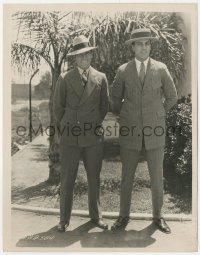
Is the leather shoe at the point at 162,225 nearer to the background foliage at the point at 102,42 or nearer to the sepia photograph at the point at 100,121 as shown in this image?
the sepia photograph at the point at 100,121

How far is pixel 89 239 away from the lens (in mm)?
4895

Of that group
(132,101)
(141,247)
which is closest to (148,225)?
(141,247)

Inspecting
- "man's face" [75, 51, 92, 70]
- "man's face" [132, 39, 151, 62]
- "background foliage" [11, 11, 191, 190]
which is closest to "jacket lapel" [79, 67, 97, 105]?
"man's face" [75, 51, 92, 70]

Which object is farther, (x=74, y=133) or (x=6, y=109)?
(x=6, y=109)

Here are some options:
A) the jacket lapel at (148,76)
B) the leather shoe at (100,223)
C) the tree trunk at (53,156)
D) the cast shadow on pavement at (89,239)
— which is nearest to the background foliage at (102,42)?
the tree trunk at (53,156)

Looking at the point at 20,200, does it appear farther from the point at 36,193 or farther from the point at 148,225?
the point at 148,225

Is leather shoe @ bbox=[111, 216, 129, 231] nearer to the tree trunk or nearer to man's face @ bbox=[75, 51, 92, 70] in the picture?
the tree trunk

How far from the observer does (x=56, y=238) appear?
491 cm

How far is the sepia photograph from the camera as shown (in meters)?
4.88

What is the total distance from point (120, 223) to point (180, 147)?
163cm

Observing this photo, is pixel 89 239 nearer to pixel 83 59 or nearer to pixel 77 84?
pixel 77 84

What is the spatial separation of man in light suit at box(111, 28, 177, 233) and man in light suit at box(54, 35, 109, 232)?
0.21 meters

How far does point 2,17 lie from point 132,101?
1.76 m

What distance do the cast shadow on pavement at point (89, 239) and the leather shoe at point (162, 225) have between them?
8cm
